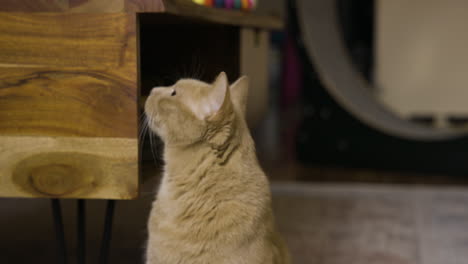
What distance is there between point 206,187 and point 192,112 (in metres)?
0.15

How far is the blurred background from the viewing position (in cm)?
197

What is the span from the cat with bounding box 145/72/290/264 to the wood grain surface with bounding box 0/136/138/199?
0.10m

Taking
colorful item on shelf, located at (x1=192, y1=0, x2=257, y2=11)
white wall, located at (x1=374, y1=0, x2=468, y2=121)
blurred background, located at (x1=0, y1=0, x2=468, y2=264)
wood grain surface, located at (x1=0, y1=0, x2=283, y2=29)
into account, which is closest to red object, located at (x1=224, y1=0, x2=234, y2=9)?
colorful item on shelf, located at (x1=192, y1=0, x2=257, y2=11)

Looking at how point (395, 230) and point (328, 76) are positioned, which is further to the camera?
point (328, 76)

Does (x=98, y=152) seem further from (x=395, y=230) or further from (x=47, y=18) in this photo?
(x=395, y=230)

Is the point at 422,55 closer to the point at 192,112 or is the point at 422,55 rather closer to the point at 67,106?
the point at 192,112

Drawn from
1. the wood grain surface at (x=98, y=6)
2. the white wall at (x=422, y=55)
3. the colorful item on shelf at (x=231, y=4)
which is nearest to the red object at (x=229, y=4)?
the colorful item on shelf at (x=231, y=4)

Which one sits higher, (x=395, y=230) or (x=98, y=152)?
(x=98, y=152)

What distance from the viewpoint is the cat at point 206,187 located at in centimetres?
115

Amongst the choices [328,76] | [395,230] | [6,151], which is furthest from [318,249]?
[328,76]

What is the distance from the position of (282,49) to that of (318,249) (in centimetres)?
414

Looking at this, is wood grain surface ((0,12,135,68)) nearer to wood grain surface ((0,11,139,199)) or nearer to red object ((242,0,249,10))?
wood grain surface ((0,11,139,199))

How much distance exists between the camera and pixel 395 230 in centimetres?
217

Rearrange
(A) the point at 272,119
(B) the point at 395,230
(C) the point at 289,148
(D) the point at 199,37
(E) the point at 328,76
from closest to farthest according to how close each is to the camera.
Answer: (D) the point at 199,37, (B) the point at 395,230, (E) the point at 328,76, (C) the point at 289,148, (A) the point at 272,119
